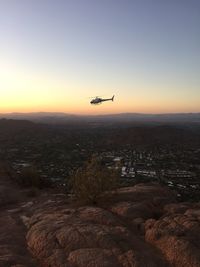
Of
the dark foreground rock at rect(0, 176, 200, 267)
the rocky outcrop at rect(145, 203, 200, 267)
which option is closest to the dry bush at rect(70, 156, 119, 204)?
the dark foreground rock at rect(0, 176, 200, 267)

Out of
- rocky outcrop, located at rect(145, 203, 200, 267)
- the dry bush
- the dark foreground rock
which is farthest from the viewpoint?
the dry bush

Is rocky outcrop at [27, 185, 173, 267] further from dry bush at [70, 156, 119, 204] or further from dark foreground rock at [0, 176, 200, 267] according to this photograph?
dry bush at [70, 156, 119, 204]

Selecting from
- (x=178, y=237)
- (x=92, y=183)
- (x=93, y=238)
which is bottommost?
(x=93, y=238)

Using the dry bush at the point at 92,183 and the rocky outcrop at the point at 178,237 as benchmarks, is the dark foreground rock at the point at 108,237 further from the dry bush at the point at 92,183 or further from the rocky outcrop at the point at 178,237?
the dry bush at the point at 92,183

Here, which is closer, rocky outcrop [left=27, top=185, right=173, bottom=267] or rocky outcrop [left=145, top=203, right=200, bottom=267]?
rocky outcrop [left=145, top=203, right=200, bottom=267]

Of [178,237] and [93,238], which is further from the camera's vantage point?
[93,238]

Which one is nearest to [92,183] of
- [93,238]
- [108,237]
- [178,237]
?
[93,238]

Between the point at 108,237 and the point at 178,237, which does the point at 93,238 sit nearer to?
the point at 108,237

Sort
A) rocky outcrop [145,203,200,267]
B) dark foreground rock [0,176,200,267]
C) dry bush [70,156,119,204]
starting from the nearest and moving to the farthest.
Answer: rocky outcrop [145,203,200,267], dark foreground rock [0,176,200,267], dry bush [70,156,119,204]
